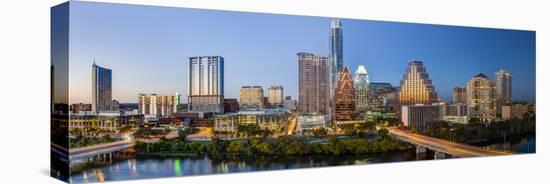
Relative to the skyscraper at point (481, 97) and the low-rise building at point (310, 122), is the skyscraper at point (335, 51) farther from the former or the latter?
the skyscraper at point (481, 97)

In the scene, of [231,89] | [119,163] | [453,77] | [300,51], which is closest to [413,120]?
[453,77]

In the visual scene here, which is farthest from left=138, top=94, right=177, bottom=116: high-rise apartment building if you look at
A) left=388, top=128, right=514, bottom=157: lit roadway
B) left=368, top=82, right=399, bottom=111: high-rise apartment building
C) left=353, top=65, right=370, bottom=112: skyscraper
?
left=388, top=128, right=514, bottom=157: lit roadway

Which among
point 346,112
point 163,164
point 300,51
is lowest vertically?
point 163,164

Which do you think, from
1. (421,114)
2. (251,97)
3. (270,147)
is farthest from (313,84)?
(421,114)

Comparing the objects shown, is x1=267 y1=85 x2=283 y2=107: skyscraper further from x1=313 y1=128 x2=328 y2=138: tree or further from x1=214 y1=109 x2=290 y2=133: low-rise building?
x1=313 y1=128 x2=328 y2=138: tree

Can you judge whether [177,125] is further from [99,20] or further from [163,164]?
[99,20]

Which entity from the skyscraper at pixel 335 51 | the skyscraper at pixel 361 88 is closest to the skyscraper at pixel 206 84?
the skyscraper at pixel 335 51

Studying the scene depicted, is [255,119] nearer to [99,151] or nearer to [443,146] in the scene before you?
[99,151]
